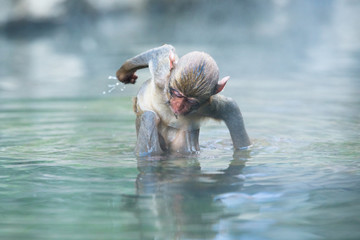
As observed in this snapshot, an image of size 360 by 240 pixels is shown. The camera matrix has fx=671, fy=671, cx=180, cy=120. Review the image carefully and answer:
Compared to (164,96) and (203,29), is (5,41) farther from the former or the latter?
(164,96)

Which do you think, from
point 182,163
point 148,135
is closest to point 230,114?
point 182,163

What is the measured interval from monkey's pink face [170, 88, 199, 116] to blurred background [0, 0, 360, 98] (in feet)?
16.5

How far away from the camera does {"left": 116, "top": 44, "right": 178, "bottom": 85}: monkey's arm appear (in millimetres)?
5676

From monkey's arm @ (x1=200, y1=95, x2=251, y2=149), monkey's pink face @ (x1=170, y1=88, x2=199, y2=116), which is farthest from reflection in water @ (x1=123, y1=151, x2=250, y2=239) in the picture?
monkey's pink face @ (x1=170, y1=88, x2=199, y2=116)

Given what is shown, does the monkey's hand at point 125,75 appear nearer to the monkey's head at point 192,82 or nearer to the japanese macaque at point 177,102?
the japanese macaque at point 177,102

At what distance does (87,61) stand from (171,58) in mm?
9896

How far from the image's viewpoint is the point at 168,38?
63.5 feet

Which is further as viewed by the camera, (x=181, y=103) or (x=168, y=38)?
(x=168, y=38)

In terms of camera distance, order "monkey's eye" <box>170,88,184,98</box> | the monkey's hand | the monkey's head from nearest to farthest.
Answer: the monkey's head → "monkey's eye" <box>170,88,184,98</box> → the monkey's hand

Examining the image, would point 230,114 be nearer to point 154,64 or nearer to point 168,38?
point 154,64

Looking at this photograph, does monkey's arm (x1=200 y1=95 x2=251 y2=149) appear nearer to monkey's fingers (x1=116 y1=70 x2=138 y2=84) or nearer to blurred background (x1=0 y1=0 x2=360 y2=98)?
monkey's fingers (x1=116 y1=70 x2=138 y2=84)

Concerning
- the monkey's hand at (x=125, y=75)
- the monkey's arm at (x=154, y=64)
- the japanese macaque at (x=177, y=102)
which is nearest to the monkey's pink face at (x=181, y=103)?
the japanese macaque at (x=177, y=102)

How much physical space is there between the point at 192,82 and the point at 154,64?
886 mm

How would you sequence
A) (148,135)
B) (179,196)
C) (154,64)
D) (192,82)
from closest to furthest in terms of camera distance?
(179,196) < (192,82) < (148,135) < (154,64)
